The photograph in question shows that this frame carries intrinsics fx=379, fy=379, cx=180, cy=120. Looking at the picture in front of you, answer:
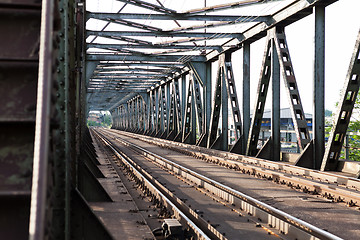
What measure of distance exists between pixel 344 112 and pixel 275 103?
13.3 feet

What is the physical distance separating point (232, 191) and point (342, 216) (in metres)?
2.54

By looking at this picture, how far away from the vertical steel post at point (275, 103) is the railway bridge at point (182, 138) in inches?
1.6

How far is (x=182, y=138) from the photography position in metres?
27.2

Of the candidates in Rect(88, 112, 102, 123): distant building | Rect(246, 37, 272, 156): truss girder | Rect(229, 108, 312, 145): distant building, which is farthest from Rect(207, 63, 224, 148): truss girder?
Rect(88, 112, 102, 123): distant building

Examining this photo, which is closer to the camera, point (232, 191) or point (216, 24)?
point (232, 191)

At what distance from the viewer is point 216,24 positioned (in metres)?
16.5

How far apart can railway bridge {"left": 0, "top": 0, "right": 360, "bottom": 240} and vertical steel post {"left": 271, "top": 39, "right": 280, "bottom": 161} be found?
40mm

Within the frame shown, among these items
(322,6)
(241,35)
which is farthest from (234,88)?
(322,6)

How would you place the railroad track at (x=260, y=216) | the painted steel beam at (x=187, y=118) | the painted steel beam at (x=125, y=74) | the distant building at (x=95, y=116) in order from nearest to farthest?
the railroad track at (x=260, y=216) < the painted steel beam at (x=187, y=118) < the painted steel beam at (x=125, y=74) < the distant building at (x=95, y=116)

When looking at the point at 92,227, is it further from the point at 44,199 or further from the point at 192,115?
the point at 192,115

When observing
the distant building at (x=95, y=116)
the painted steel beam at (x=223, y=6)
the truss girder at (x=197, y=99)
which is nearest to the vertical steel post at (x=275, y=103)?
the painted steel beam at (x=223, y=6)

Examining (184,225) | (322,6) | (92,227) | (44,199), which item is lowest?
(184,225)

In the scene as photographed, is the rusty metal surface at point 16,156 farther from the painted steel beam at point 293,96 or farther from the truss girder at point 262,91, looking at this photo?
the truss girder at point 262,91

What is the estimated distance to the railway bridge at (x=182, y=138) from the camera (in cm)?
204
